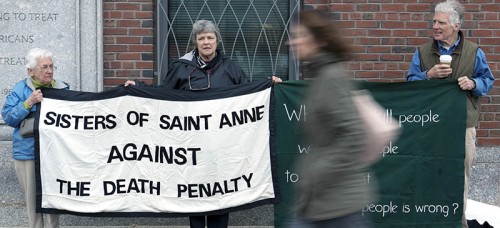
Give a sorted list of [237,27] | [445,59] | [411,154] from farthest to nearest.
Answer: [237,27], [411,154], [445,59]

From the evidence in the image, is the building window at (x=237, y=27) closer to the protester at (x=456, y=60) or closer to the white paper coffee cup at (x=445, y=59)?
the protester at (x=456, y=60)

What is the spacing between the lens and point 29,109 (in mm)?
6535

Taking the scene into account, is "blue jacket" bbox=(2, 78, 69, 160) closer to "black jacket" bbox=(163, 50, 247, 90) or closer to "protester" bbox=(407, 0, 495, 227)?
"black jacket" bbox=(163, 50, 247, 90)

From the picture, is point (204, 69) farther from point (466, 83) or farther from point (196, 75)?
point (466, 83)

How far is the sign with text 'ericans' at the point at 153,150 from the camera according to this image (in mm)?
6746

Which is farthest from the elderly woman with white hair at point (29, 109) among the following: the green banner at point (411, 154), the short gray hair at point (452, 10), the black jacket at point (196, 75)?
the short gray hair at point (452, 10)

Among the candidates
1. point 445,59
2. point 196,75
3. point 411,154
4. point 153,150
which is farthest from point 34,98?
point 445,59

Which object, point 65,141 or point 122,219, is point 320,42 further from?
point 122,219

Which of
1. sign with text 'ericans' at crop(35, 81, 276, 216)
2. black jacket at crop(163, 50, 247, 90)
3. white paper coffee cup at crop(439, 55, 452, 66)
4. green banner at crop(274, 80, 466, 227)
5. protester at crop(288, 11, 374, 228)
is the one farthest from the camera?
green banner at crop(274, 80, 466, 227)

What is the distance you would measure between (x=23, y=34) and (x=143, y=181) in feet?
6.68

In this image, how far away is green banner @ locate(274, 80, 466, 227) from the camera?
689cm

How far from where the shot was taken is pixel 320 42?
405 cm

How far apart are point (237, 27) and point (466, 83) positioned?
2460 millimetres

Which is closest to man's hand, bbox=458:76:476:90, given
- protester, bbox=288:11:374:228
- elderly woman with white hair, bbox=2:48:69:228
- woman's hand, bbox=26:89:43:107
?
protester, bbox=288:11:374:228
